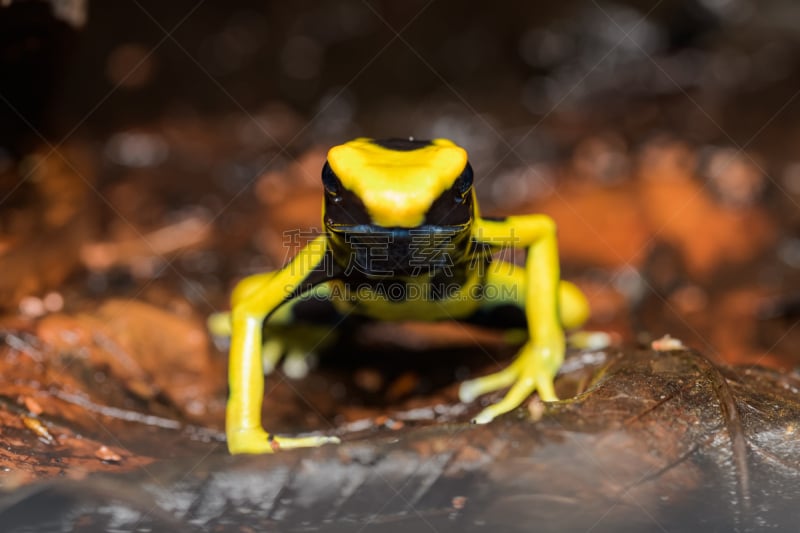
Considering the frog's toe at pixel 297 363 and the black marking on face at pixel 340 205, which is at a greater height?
the black marking on face at pixel 340 205

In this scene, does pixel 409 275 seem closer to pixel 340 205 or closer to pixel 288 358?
pixel 340 205

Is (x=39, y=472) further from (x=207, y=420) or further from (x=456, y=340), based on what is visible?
(x=456, y=340)

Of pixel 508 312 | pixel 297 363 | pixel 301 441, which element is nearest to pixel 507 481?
pixel 301 441

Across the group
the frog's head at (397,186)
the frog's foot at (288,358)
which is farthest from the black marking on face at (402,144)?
the frog's foot at (288,358)

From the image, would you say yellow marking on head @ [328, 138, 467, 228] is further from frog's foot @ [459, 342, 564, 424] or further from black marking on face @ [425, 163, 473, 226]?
frog's foot @ [459, 342, 564, 424]

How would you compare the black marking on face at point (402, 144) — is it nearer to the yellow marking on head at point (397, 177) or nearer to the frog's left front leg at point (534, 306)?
the yellow marking on head at point (397, 177)

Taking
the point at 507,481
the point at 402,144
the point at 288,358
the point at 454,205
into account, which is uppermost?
the point at 402,144

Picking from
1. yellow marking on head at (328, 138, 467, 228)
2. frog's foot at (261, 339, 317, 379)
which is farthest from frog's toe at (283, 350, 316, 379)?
yellow marking on head at (328, 138, 467, 228)
